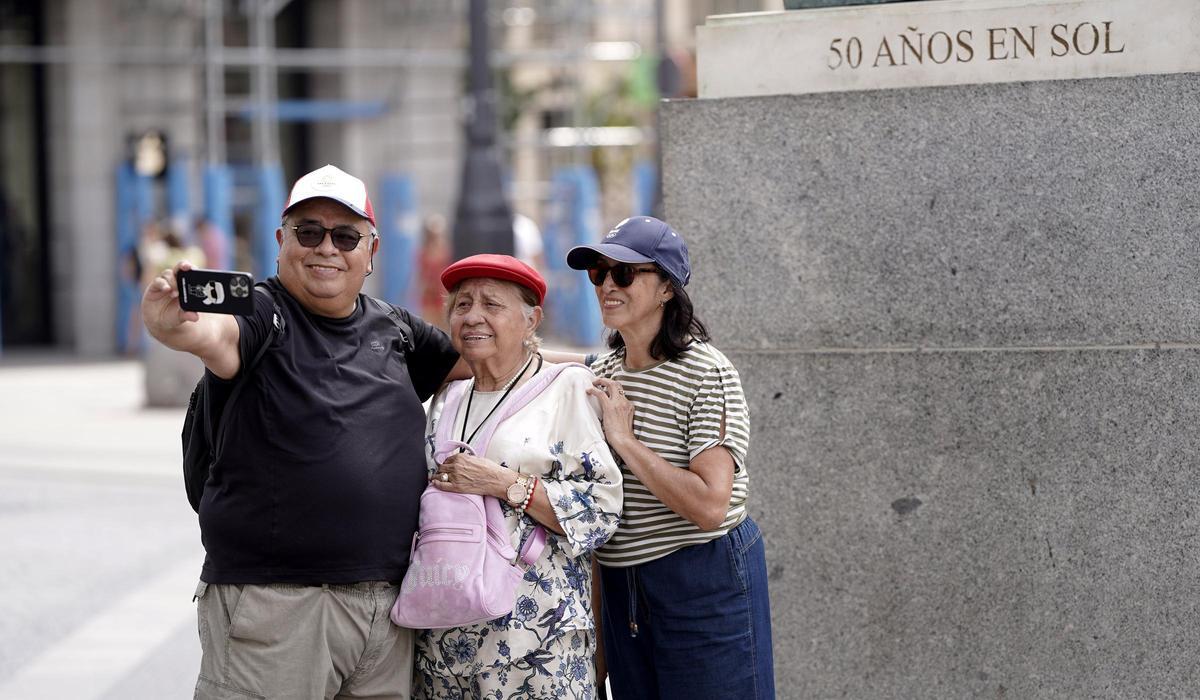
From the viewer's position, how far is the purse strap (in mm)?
3611

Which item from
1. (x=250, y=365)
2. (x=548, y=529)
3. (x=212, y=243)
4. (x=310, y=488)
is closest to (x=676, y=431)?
(x=548, y=529)

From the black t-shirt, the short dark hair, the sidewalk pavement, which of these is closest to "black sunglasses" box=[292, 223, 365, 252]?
the black t-shirt

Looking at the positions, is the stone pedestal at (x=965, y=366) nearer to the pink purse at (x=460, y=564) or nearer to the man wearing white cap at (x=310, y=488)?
the pink purse at (x=460, y=564)

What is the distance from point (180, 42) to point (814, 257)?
1938cm

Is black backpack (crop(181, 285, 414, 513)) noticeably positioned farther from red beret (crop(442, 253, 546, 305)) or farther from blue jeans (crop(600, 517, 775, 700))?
blue jeans (crop(600, 517, 775, 700))

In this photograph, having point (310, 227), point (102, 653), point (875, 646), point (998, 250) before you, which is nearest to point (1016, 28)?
point (998, 250)

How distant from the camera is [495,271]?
3.67 m

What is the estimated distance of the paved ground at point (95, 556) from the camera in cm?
656

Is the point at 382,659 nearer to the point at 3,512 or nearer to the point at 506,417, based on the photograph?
the point at 506,417

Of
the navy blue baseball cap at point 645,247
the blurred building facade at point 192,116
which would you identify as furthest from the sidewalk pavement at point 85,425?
the navy blue baseball cap at point 645,247

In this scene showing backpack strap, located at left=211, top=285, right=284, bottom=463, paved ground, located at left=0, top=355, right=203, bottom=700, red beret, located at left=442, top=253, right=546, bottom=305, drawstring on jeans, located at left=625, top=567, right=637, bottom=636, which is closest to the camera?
backpack strap, located at left=211, top=285, right=284, bottom=463

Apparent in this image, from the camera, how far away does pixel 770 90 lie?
4.84 m

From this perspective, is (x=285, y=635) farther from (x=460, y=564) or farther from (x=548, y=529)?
(x=548, y=529)

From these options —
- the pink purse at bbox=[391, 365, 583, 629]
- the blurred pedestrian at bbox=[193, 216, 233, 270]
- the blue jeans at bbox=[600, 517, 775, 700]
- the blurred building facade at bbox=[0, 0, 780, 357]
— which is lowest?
the blue jeans at bbox=[600, 517, 775, 700]
